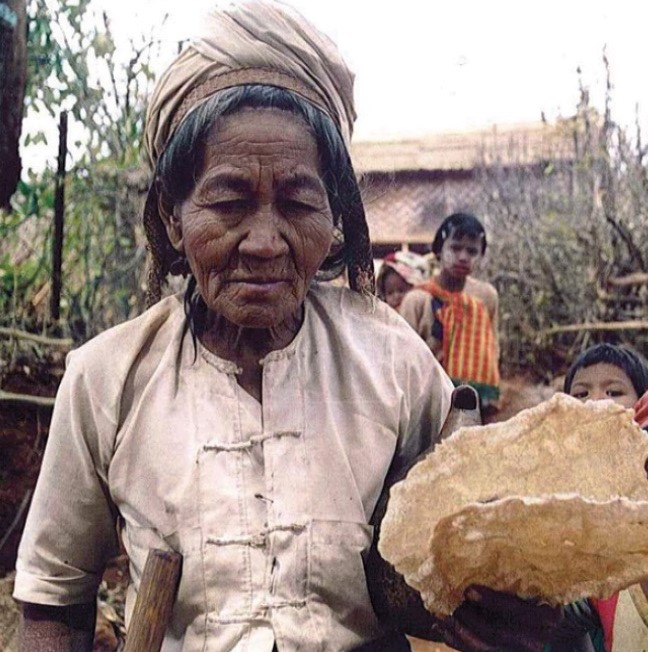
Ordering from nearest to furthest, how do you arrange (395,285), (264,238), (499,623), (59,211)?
(499,623), (264,238), (59,211), (395,285)

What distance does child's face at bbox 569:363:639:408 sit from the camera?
285 cm

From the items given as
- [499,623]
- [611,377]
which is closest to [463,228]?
[611,377]

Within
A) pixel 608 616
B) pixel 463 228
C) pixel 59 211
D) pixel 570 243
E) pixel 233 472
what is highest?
pixel 59 211

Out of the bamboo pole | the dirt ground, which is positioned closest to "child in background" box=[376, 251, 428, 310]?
the dirt ground

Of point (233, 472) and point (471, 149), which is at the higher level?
point (471, 149)

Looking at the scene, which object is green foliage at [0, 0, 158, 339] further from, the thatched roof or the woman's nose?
the thatched roof

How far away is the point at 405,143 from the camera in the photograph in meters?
12.7

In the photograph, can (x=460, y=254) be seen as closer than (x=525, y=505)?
No

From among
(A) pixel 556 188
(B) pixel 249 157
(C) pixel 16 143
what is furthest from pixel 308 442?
(A) pixel 556 188

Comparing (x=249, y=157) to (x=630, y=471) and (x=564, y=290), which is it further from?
(x=564, y=290)

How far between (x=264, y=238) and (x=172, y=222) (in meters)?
0.26

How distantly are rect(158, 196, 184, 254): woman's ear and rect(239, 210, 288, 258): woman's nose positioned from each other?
0.19 meters

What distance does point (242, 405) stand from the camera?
4.99ft

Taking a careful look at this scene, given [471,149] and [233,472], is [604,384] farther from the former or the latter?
[471,149]
